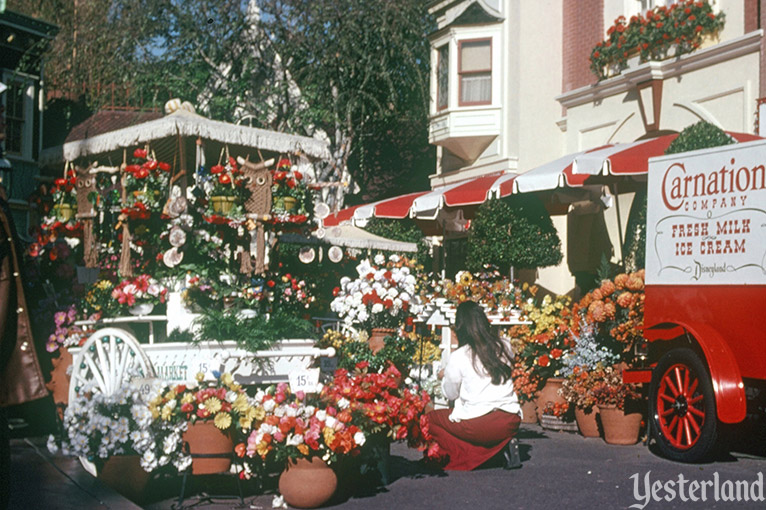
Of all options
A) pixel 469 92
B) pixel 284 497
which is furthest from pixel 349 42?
pixel 284 497

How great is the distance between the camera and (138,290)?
8852 millimetres

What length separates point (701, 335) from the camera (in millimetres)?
8258

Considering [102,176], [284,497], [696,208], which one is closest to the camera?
[284,497]

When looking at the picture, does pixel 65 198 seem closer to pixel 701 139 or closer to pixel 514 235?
pixel 701 139

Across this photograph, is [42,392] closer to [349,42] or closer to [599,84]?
[599,84]

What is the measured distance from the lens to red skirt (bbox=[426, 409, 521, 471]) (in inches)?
324

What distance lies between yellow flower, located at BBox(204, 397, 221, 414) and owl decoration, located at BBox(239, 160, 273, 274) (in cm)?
211

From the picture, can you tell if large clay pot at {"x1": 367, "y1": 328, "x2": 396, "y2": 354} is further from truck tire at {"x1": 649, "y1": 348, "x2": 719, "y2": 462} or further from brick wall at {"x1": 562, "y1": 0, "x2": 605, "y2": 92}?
brick wall at {"x1": 562, "y1": 0, "x2": 605, "y2": 92}

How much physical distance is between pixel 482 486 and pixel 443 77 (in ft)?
57.7

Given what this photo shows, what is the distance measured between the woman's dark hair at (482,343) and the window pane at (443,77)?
15.9 meters

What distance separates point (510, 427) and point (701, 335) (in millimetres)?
1804

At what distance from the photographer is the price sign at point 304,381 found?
282 inches

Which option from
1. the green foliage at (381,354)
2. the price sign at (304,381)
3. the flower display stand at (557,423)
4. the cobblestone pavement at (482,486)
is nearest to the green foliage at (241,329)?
the price sign at (304,381)

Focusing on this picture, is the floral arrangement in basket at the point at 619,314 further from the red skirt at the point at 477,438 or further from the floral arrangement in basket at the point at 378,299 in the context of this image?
the floral arrangement in basket at the point at 378,299
